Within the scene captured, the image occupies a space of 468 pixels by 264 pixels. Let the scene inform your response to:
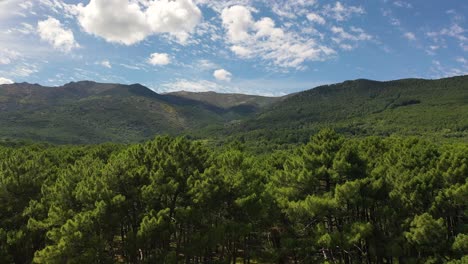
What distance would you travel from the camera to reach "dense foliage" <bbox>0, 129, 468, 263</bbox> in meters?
26.3

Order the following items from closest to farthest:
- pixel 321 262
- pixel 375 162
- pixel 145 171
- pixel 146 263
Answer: pixel 146 263 → pixel 145 171 → pixel 321 262 → pixel 375 162

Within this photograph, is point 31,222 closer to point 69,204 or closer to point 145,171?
point 69,204

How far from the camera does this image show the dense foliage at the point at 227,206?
86.3ft

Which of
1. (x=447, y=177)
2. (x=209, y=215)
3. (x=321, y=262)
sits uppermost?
(x=447, y=177)

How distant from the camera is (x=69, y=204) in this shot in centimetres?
2745

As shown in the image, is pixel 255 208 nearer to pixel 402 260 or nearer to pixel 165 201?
pixel 165 201

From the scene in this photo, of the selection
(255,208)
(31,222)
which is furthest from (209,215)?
(31,222)

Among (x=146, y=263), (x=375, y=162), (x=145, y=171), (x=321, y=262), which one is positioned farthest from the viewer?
(x=375, y=162)

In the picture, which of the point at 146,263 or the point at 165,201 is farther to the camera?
the point at 165,201

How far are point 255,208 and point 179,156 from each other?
852cm

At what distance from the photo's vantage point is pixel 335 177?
29.6 meters

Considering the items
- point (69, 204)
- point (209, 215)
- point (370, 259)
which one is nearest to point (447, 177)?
point (370, 259)

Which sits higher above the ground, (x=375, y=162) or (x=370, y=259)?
(x=375, y=162)

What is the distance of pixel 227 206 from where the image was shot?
1220 inches
